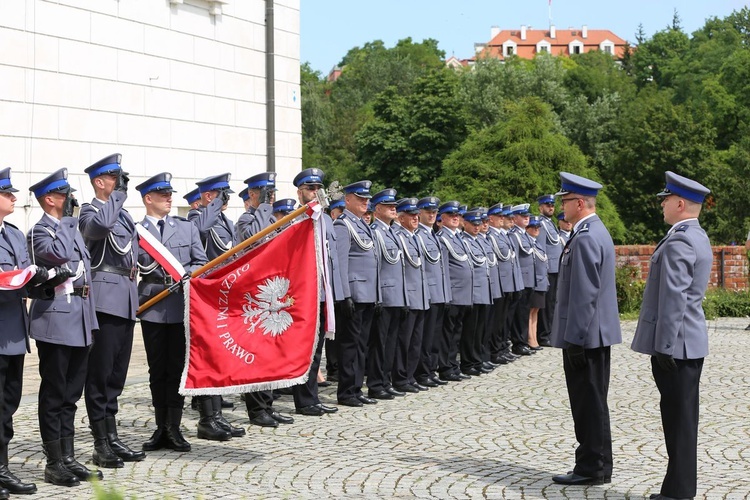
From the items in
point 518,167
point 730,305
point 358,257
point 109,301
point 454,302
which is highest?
point 518,167

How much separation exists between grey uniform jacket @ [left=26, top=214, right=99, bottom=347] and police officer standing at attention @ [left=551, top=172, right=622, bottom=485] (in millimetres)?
3171

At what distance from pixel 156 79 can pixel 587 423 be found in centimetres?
1420

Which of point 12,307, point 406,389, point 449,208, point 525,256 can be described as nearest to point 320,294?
point 406,389

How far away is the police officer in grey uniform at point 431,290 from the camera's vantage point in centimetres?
1246

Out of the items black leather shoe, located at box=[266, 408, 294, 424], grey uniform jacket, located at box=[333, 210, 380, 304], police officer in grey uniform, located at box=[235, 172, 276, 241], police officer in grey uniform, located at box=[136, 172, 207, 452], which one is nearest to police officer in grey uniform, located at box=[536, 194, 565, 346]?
grey uniform jacket, located at box=[333, 210, 380, 304]

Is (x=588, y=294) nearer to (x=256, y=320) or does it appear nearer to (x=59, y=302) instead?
(x=256, y=320)


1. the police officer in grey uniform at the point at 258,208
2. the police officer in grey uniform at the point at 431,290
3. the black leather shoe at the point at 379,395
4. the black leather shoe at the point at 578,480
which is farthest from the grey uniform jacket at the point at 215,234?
the black leather shoe at the point at 578,480

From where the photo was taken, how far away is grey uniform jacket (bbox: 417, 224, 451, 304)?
1245 centimetres

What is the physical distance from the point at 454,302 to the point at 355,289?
2377 mm

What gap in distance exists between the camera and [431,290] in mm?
12500

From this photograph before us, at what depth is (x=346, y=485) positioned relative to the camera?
714 cm

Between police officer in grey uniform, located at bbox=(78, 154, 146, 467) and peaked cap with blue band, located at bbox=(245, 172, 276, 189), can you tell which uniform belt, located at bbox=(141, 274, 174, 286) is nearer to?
police officer in grey uniform, located at bbox=(78, 154, 146, 467)

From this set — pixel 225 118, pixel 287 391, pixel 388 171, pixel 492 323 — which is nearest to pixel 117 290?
pixel 287 391

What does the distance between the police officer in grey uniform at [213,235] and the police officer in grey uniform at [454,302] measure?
13.4 feet
